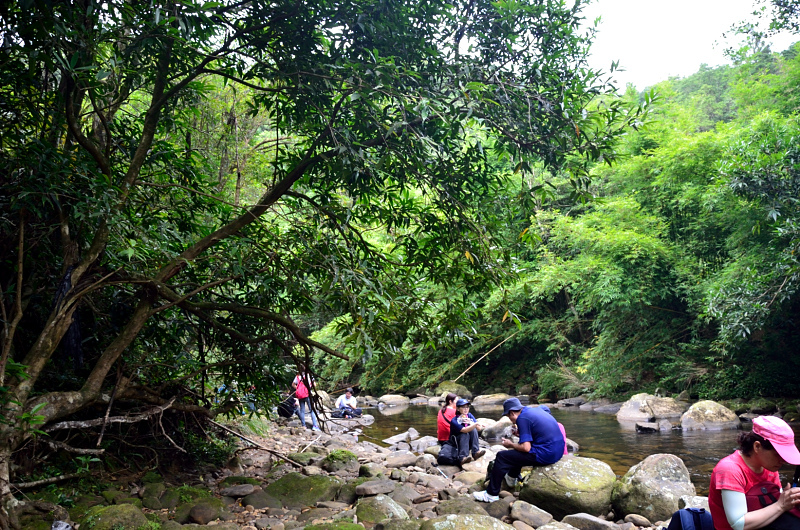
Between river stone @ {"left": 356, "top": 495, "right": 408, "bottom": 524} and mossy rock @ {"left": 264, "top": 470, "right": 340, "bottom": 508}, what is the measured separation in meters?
0.88

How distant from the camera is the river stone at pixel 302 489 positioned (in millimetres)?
6250

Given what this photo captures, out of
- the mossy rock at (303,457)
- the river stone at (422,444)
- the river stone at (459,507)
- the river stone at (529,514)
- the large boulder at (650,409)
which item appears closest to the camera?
the river stone at (529,514)

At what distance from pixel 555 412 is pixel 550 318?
548 centimetres

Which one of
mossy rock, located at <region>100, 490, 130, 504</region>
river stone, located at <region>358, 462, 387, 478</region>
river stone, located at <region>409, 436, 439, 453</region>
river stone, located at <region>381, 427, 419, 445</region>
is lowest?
river stone, located at <region>381, 427, 419, 445</region>

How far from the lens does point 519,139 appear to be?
4.66 m

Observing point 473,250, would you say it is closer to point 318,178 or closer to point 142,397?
point 318,178

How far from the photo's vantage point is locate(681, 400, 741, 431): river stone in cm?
1247

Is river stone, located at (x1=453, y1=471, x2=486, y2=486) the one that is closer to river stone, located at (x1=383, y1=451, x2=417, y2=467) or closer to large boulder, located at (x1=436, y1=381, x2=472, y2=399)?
river stone, located at (x1=383, y1=451, x2=417, y2=467)

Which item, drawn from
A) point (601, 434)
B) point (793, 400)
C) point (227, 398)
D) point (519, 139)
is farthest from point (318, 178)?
point (793, 400)

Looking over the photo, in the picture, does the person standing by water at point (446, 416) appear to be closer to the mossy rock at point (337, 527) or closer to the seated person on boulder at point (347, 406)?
the mossy rock at point (337, 527)

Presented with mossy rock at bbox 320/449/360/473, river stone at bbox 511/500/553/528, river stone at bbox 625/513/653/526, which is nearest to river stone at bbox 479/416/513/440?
mossy rock at bbox 320/449/360/473

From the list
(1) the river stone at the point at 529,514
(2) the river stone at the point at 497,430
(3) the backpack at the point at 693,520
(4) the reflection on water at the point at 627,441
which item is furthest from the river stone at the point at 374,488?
(2) the river stone at the point at 497,430

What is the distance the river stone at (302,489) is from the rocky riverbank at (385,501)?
1 cm

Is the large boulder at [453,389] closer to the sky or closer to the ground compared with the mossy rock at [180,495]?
closer to the ground
